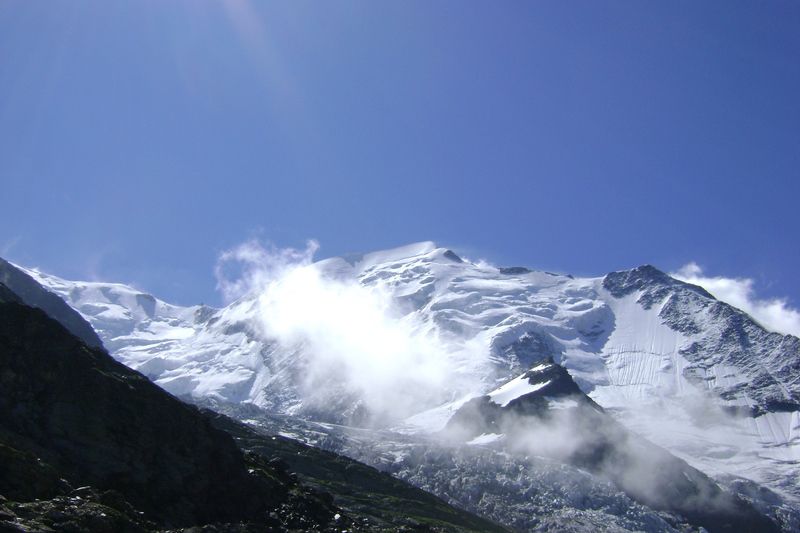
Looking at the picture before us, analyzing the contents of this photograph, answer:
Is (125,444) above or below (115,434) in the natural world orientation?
below

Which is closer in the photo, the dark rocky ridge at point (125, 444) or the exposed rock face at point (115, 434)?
the dark rocky ridge at point (125, 444)

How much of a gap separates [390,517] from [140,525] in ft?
446

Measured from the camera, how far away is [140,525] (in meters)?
61.1

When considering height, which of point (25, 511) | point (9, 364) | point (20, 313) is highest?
point (20, 313)

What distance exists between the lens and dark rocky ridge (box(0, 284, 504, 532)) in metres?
74.9

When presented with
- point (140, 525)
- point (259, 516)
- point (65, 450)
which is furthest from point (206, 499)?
point (140, 525)

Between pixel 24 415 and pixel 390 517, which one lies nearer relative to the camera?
pixel 24 415

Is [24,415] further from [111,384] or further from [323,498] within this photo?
[323,498]

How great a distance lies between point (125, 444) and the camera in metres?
81.4

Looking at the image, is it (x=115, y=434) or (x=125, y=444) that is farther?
(x=115, y=434)

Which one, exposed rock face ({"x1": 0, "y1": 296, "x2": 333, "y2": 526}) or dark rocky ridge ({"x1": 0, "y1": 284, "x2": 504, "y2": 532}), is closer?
dark rocky ridge ({"x1": 0, "y1": 284, "x2": 504, "y2": 532})

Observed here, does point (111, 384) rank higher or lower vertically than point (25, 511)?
higher

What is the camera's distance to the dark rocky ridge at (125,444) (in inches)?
2950

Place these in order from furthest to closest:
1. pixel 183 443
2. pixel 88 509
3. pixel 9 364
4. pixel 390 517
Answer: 1. pixel 390 517
2. pixel 183 443
3. pixel 9 364
4. pixel 88 509
